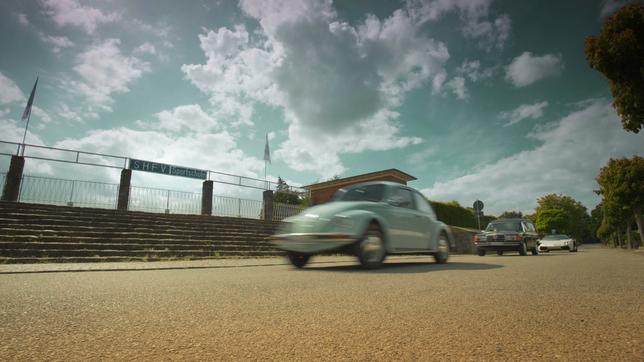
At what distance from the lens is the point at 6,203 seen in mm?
13070

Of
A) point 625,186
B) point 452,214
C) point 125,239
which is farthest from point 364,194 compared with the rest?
point 625,186

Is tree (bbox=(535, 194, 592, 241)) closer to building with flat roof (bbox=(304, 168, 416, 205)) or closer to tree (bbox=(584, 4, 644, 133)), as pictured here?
building with flat roof (bbox=(304, 168, 416, 205))

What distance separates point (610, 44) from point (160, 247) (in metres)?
16.5

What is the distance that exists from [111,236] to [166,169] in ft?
34.3

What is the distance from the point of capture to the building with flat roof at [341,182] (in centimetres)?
3216

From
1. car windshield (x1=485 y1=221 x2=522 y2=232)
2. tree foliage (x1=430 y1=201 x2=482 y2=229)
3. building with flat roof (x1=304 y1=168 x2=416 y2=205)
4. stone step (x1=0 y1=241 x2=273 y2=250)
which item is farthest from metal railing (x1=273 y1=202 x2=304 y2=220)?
car windshield (x1=485 y1=221 x2=522 y2=232)

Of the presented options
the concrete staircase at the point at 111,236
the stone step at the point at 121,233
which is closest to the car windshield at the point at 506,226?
the concrete staircase at the point at 111,236

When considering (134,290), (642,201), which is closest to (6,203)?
(134,290)

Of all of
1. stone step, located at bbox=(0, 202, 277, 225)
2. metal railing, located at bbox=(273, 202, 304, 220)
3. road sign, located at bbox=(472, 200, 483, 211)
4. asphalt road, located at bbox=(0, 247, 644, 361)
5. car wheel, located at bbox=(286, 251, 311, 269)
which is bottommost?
asphalt road, located at bbox=(0, 247, 644, 361)

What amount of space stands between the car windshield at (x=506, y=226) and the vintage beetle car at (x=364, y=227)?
8493mm

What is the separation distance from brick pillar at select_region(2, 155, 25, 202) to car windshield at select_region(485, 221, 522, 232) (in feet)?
67.4

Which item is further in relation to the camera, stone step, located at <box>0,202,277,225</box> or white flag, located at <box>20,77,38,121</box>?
white flag, located at <box>20,77,38,121</box>

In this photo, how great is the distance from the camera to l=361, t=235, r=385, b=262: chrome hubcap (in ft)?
23.0

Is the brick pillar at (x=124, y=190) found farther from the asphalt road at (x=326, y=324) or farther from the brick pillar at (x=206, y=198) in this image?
the asphalt road at (x=326, y=324)
